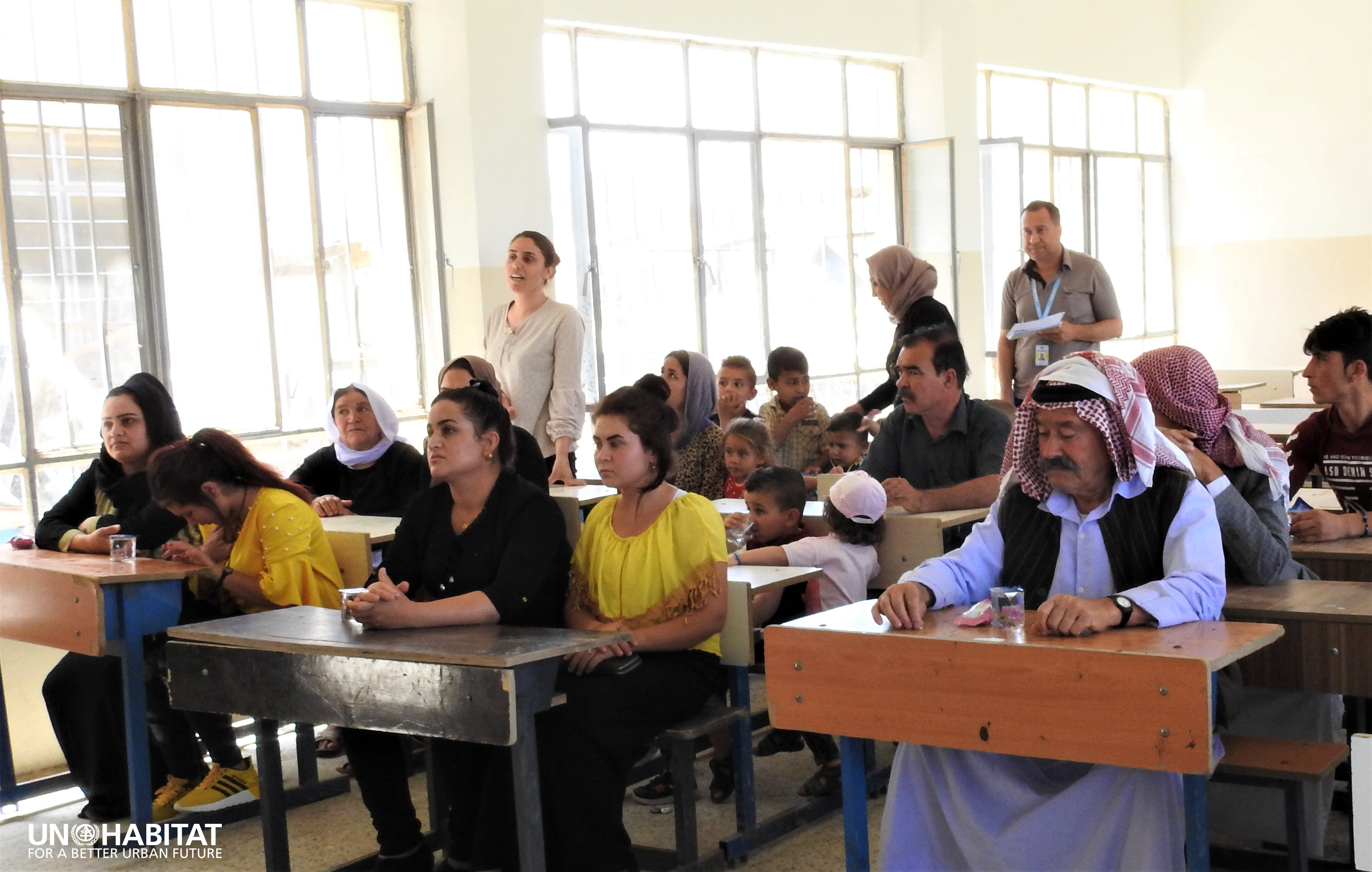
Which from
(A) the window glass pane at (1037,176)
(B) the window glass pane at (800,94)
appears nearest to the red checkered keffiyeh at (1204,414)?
(B) the window glass pane at (800,94)

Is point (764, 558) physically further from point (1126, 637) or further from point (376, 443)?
point (1126, 637)

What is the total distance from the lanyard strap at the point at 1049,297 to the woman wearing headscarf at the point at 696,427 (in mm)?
1381

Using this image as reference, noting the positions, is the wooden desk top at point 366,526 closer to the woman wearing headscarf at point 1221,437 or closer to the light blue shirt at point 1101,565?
the light blue shirt at point 1101,565

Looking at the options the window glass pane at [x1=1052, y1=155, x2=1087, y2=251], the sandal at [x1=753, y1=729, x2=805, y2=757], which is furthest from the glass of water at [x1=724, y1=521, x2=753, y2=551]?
the window glass pane at [x1=1052, y1=155, x2=1087, y2=251]

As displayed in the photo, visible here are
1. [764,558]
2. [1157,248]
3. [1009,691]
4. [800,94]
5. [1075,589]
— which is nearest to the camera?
[1009,691]

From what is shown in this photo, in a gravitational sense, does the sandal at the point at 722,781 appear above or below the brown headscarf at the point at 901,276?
below

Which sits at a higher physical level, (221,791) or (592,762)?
(592,762)

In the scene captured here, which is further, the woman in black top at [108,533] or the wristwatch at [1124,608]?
the woman in black top at [108,533]

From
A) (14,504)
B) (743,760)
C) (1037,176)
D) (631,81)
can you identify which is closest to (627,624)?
(743,760)

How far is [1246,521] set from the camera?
2938mm

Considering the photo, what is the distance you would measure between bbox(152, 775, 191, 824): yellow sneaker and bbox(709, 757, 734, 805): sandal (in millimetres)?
1551

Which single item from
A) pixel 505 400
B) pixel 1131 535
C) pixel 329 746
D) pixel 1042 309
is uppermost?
pixel 1042 309

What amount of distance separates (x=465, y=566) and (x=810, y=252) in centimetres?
649

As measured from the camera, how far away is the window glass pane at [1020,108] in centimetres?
1094
